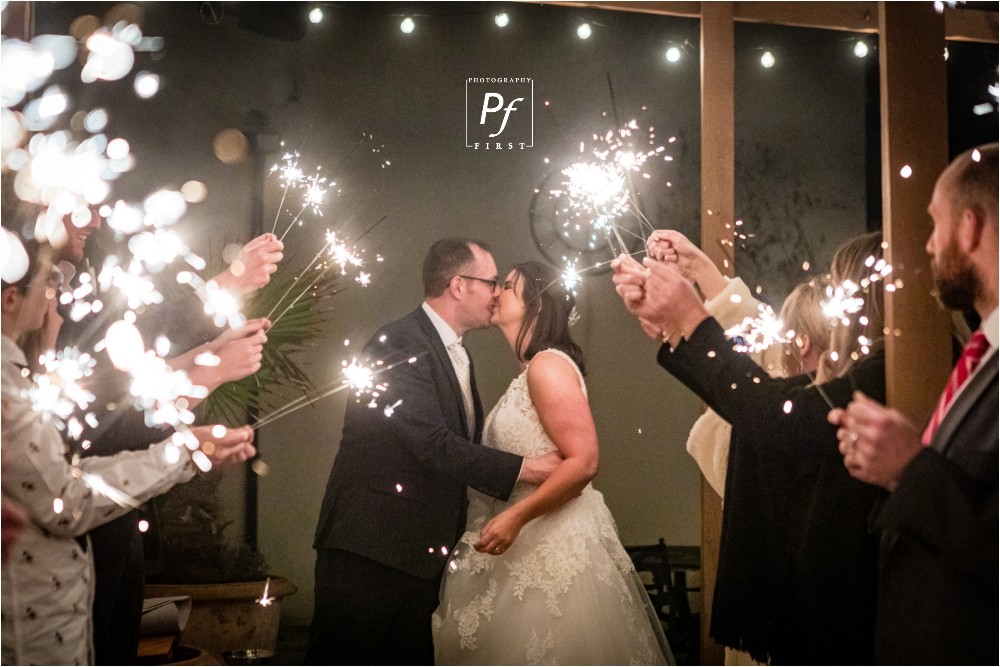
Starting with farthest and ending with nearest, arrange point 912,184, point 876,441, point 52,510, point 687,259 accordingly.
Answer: point 687,259 < point 912,184 < point 52,510 < point 876,441

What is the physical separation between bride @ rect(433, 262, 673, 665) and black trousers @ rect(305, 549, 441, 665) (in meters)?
0.05

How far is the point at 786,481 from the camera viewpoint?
2268 millimetres

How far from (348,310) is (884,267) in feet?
4.75

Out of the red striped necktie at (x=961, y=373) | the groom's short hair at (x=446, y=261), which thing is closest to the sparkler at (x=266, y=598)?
the groom's short hair at (x=446, y=261)

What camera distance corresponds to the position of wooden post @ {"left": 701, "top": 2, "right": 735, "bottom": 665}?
96.7 inches

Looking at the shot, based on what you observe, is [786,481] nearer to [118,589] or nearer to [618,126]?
[618,126]

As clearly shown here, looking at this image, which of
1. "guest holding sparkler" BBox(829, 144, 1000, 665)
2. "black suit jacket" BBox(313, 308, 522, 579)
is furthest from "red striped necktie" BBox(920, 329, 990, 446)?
"black suit jacket" BBox(313, 308, 522, 579)

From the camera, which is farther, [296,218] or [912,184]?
[296,218]

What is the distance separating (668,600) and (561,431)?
57 centimetres

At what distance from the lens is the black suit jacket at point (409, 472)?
2318 mm

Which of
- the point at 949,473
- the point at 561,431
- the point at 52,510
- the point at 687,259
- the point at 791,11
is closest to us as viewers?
the point at 949,473

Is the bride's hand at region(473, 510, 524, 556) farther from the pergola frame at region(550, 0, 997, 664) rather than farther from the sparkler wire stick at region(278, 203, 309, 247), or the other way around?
the sparkler wire stick at region(278, 203, 309, 247)

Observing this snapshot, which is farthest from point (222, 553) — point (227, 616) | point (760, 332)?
point (760, 332)

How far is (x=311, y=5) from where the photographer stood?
251 cm
